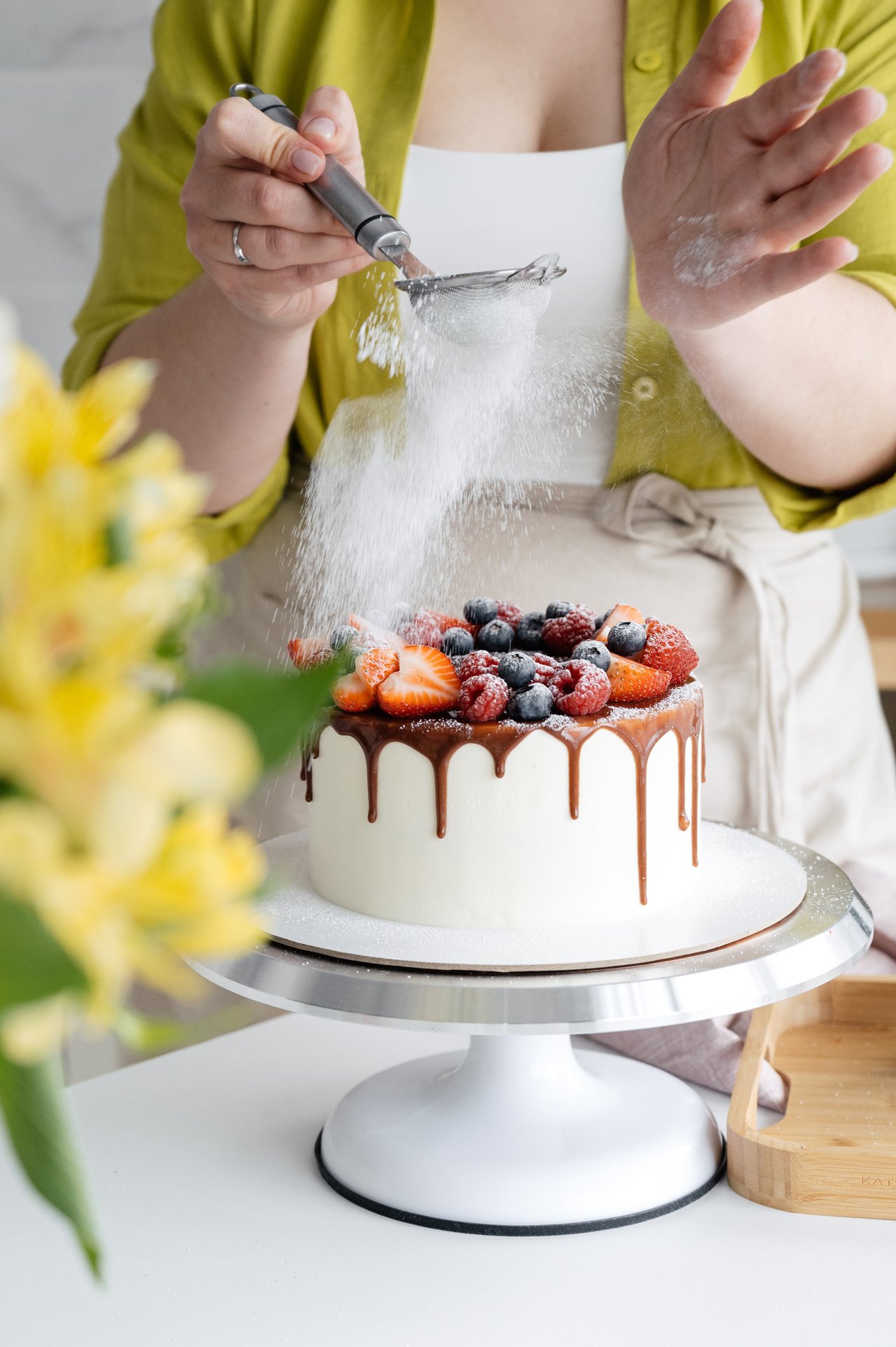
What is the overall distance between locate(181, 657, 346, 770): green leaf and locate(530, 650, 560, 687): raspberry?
59 centimetres

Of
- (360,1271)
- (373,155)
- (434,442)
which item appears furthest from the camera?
(373,155)

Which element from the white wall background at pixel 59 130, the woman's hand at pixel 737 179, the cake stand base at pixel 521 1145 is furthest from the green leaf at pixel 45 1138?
the white wall background at pixel 59 130

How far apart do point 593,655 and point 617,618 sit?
10 cm

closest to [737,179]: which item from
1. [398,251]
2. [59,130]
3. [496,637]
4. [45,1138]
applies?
[398,251]

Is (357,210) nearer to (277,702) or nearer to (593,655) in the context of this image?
(593,655)

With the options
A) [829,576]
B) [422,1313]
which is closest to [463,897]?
[422,1313]

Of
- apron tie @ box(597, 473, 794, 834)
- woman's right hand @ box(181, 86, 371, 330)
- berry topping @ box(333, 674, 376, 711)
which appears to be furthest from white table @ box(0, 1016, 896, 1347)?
woman's right hand @ box(181, 86, 371, 330)

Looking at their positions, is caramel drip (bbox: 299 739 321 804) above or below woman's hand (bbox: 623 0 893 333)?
Result: below

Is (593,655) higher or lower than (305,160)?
lower

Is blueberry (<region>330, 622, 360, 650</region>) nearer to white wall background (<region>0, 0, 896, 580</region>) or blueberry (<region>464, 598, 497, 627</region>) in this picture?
blueberry (<region>464, 598, 497, 627</region>)

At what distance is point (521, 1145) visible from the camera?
0.76 metres

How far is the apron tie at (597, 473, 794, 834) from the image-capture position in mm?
1182

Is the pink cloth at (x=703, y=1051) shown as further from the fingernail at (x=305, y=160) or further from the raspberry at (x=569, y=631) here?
the fingernail at (x=305, y=160)

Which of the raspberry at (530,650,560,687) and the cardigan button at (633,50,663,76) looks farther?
the cardigan button at (633,50,663,76)
